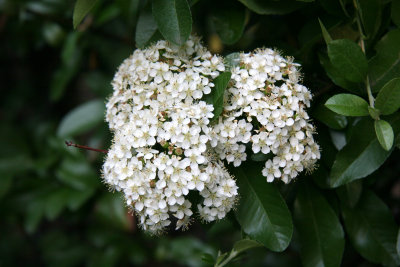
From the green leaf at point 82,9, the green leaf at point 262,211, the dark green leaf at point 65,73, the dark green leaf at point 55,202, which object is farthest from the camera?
the dark green leaf at point 65,73

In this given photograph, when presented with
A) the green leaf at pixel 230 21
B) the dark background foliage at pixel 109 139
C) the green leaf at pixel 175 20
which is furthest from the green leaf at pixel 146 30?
the green leaf at pixel 230 21

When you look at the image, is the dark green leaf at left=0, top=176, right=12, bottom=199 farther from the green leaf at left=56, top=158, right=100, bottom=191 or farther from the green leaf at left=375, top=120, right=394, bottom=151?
the green leaf at left=375, top=120, right=394, bottom=151

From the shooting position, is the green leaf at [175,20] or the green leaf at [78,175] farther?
the green leaf at [78,175]

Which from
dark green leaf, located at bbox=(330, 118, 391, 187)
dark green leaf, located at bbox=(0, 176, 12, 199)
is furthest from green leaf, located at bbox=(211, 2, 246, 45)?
dark green leaf, located at bbox=(0, 176, 12, 199)

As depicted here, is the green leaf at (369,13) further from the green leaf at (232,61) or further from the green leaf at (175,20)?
the green leaf at (175,20)

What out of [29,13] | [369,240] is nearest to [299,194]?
[369,240]

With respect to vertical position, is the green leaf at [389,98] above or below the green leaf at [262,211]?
above

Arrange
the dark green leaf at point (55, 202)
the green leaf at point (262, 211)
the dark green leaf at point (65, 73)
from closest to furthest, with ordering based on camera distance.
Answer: the green leaf at point (262, 211) < the dark green leaf at point (55, 202) < the dark green leaf at point (65, 73)

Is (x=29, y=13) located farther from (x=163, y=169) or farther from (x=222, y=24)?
(x=163, y=169)
